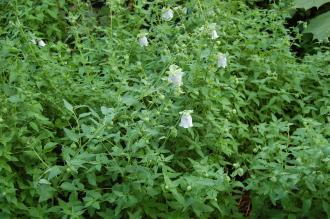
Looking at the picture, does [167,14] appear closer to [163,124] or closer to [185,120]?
[163,124]

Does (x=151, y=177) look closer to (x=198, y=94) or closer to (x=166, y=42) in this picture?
(x=198, y=94)

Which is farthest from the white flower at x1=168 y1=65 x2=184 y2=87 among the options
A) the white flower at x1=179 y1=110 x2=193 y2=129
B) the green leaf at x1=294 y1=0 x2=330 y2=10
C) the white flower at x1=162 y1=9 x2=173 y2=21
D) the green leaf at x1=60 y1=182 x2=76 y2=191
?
the green leaf at x1=294 y1=0 x2=330 y2=10

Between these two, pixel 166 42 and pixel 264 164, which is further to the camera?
pixel 166 42

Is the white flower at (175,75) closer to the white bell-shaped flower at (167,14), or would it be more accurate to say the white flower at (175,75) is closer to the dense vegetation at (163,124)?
the dense vegetation at (163,124)

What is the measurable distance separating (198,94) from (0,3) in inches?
75.7

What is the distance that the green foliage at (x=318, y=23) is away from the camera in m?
4.62

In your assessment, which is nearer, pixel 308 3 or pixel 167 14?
pixel 167 14

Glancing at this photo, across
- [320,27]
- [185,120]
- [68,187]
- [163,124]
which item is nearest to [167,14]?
[163,124]

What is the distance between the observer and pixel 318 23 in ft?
15.8

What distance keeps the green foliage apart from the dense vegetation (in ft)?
Answer: 1.86

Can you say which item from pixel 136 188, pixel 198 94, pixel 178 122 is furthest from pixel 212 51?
pixel 136 188

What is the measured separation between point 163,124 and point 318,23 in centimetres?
230

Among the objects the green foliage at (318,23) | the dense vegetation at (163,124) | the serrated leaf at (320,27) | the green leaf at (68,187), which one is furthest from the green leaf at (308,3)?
the green leaf at (68,187)

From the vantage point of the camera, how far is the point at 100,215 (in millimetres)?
Answer: 2785
